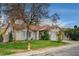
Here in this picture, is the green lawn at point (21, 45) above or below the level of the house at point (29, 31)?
below

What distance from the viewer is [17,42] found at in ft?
14.8

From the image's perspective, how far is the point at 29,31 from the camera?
14.8 ft

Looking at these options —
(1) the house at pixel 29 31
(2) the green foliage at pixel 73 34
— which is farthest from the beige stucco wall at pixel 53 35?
(2) the green foliage at pixel 73 34

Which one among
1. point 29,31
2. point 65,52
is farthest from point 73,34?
point 29,31

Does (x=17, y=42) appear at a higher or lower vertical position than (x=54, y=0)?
lower

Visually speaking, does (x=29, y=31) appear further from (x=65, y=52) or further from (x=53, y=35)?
(x=65, y=52)

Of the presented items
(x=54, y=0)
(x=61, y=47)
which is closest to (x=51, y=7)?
(x=54, y=0)

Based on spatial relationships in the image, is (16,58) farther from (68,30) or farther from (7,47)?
(68,30)

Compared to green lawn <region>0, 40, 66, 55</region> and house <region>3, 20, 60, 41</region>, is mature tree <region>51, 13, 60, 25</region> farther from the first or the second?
green lawn <region>0, 40, 66, 55</region>

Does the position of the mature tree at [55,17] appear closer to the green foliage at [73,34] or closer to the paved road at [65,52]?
the green foliage at [73,34]

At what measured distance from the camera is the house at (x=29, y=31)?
4.50 m

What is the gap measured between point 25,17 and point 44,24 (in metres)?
0.17

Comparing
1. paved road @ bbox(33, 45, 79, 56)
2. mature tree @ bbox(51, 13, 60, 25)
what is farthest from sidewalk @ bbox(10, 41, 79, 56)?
mature tree @ bbox(51, 13, 60, 25)

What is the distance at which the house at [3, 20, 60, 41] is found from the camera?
450 centimetres
